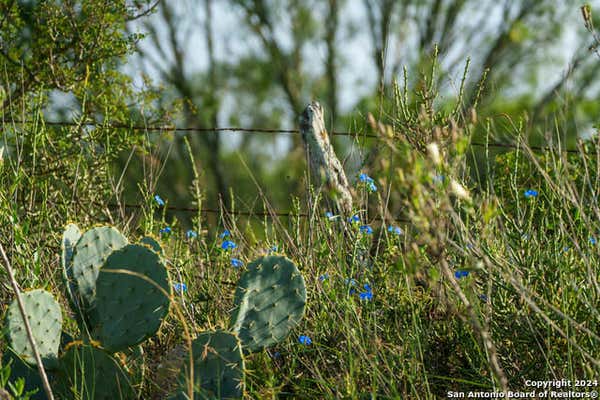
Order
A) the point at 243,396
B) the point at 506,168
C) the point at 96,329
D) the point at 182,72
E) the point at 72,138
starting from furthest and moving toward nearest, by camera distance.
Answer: the point at 182,72
the point at 72,138
the point at 506,168
the point at 96,329
the point at 243,396

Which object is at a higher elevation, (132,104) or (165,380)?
(132,104)

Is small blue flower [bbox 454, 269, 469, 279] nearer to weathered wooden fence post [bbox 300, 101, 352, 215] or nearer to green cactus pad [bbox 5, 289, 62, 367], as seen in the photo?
weathered wooden fence post [bbox 300, 101, 352, 215]

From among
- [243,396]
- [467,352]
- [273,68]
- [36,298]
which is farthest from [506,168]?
[273,68]

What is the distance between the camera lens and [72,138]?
16.8 ft

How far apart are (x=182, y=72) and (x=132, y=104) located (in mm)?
12712

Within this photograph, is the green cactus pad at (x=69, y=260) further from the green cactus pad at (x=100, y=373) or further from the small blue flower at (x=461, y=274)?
the small blue flower at (x=461, y=274)

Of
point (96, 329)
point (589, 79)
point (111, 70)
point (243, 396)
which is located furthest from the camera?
point (589, 79)

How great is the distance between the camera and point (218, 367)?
2.77 meters

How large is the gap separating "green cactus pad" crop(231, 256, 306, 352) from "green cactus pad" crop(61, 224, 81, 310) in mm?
646

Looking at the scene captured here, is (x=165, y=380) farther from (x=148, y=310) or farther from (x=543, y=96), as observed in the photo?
(x=543, y=96)

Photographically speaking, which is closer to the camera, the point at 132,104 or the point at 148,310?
the point at 148,310

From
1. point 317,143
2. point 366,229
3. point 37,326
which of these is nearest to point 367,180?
point 366,229

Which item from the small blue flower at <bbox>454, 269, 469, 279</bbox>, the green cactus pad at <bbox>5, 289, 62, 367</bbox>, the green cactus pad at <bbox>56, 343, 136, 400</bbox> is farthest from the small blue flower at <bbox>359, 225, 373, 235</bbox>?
the green cactus pad at <bbox>5, 289, 62, 367</bbox>

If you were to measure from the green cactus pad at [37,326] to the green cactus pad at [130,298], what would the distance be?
161 mm
